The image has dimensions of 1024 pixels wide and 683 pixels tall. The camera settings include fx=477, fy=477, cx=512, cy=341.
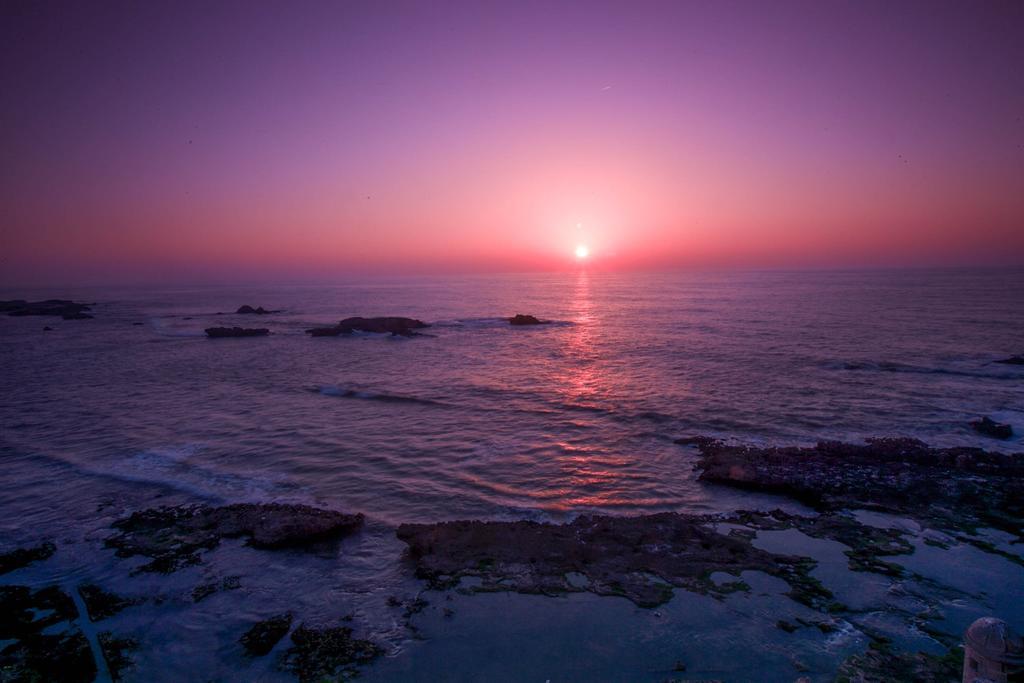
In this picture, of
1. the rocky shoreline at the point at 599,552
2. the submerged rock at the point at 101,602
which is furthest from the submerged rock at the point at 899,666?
the submerged rock at the point at 101,602

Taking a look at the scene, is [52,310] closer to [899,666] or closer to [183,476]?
[183,476]

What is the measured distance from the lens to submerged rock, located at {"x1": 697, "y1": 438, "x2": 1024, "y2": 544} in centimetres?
1191

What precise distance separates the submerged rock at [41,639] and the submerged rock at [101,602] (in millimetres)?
219

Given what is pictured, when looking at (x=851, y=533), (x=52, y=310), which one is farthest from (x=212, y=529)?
(x=52, y=310)

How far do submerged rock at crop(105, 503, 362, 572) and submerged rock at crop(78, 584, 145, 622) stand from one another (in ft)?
2.86

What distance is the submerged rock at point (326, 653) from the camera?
24.0 feet

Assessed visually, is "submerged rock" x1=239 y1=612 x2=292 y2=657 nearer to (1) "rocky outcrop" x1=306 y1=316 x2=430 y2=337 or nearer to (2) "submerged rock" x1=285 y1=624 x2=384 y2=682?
(2) "submerged rock" x1=285 y1=624 x2=384 y2=682

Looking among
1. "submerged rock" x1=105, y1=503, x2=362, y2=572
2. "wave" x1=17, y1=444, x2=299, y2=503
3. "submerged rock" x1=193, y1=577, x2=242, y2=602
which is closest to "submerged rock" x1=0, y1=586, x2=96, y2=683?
"submerged rock" x1=105, y1=503, x2=362, y2=572

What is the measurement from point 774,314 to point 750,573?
198 ft

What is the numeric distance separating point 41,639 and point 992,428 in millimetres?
27343

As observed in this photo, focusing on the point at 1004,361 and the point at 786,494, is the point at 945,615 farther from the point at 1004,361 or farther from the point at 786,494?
the point at 1004,361

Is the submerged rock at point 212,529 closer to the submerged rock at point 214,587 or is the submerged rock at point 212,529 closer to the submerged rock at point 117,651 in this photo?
the submerged rock at point 214,587

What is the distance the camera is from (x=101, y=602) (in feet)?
29.8

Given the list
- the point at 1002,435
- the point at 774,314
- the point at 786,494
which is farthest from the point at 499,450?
the point at 774,314
